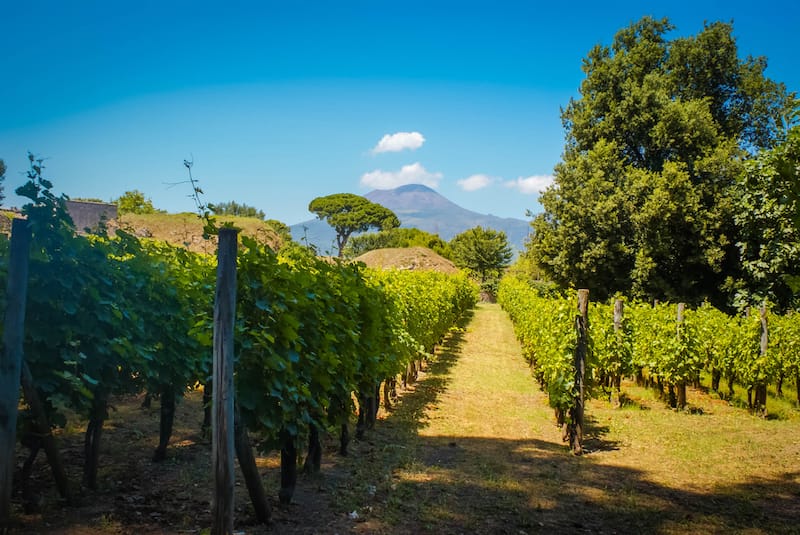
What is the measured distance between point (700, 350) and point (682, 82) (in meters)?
21.7

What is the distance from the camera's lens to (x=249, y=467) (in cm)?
406

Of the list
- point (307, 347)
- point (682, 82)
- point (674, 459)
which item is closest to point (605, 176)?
point (682, 82)

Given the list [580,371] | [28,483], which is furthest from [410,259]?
[28,483]

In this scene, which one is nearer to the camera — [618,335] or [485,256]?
[618,335]

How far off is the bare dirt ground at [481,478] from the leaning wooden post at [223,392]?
2.47ft

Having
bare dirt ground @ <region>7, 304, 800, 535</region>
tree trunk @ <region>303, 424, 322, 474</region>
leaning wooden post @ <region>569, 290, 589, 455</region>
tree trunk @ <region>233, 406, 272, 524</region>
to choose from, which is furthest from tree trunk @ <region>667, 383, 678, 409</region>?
tree trunk @ <region>233, 406, 272, 524</region>

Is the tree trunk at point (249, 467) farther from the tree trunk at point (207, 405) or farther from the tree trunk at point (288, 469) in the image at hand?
the tree trunk at point (288, 469)

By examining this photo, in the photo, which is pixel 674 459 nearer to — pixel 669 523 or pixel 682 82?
pixel 669 523

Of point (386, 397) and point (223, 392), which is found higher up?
point (223, 392)

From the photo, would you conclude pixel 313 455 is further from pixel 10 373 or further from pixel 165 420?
pixel 10 373

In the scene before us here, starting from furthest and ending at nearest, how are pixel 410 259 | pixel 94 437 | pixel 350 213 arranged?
pixel 350 213
pixel 410 259
pixel 94 437

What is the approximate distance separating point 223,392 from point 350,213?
9773cm

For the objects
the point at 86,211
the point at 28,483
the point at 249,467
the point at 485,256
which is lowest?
the point at 28,483

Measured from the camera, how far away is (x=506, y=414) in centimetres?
1042
